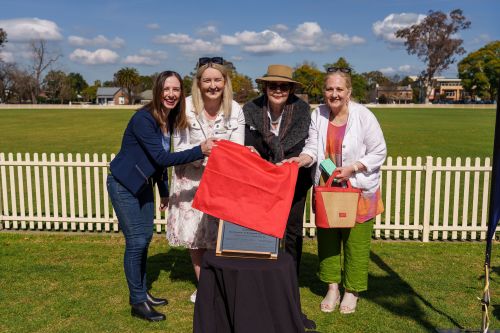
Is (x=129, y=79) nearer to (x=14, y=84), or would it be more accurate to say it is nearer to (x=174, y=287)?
(x=14, y=84)

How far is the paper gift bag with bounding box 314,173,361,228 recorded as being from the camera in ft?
12.6

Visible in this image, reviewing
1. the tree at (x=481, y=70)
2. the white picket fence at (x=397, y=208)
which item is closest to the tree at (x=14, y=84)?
the tree at (x=481, y=70)

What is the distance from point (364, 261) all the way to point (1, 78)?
107875mm

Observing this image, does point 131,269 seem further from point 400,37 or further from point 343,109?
point 400,37

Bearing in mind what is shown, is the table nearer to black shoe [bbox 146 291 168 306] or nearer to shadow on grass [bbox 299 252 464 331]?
black shoe [bbox 146 291 168 306]

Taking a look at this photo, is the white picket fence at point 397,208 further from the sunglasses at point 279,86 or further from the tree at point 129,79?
the tree at point 129,79

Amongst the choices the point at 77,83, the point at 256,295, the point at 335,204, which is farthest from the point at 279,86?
the point at 77,83

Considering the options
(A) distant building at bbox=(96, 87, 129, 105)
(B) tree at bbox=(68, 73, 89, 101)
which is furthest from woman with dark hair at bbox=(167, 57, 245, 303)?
(B) tree at bbox=(68, 73, 89, 101)

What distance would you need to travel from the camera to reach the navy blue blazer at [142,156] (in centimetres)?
379

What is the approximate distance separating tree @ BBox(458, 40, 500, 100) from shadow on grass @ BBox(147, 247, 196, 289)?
9255 cm

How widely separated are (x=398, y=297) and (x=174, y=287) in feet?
7.80

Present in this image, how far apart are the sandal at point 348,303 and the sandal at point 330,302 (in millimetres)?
86

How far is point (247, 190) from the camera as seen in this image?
3.35 meters

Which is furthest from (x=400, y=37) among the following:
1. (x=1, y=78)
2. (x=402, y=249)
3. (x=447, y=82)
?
(x=402, y=249)
